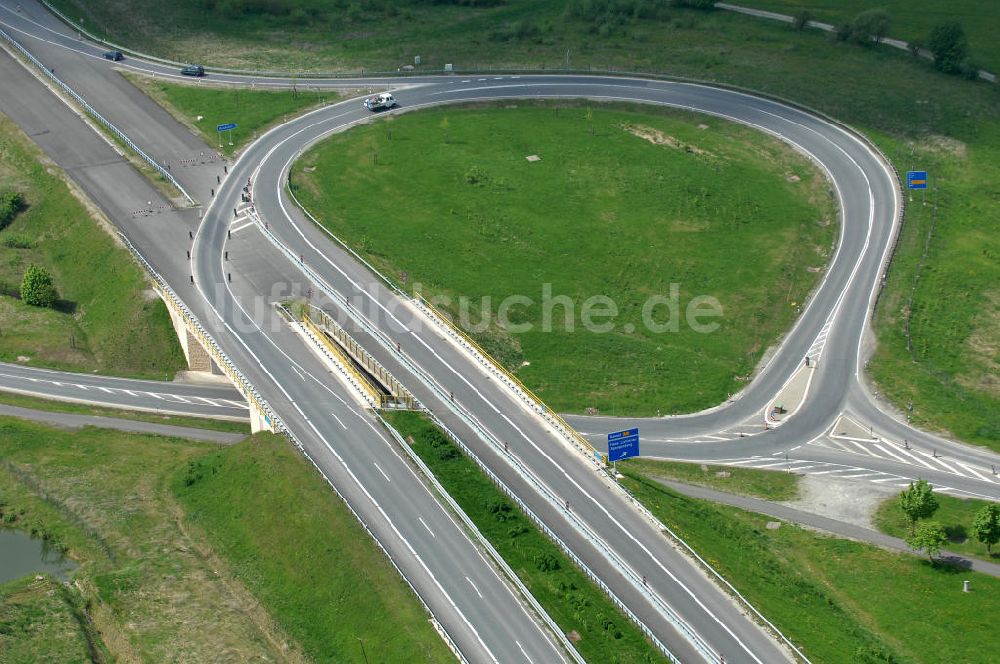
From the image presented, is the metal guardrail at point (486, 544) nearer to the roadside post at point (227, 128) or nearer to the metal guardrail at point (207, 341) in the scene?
the metal guardrail at point (207, 341)

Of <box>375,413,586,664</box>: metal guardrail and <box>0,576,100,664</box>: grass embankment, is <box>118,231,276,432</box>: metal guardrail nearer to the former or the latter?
<box>375,413,586,664</box>: metal guardrail

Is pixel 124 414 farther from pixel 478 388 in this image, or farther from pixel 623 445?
pixel 623 445

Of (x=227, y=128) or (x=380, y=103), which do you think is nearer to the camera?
(x=227, y=128)

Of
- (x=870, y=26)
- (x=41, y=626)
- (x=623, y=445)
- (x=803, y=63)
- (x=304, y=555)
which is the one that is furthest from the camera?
(x=870, y=26)

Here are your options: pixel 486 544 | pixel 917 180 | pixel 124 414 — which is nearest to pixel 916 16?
pixel 917 180

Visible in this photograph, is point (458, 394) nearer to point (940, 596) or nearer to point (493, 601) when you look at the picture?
point (493, 601)

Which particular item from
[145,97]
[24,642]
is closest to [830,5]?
[145,97]
